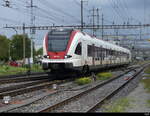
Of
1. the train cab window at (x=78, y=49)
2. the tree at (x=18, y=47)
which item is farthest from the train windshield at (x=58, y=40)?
the tree at (x=18, y=47)

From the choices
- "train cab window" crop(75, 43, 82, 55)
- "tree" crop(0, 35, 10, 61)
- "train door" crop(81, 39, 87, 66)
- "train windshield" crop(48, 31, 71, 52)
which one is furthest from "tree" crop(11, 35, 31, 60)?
"train windshield" crop(48, 31, 71, 52)

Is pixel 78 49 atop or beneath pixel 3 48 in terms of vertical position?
beneath

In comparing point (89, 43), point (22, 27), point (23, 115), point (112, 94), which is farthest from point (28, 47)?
point (23, 115)

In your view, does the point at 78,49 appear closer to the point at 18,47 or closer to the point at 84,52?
the point at 84,52

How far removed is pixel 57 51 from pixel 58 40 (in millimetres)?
810

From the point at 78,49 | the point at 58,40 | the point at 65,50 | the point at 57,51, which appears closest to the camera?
the point at 65,50

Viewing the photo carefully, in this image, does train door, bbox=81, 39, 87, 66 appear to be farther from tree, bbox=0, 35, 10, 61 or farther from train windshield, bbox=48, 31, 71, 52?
tree, bbox=0, 35, 10, 61

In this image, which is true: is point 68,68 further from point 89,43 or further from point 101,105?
point 101,105

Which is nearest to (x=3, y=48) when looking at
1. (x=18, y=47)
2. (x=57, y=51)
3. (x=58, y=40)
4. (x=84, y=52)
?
(x=18, y=47)

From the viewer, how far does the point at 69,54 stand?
20625mm

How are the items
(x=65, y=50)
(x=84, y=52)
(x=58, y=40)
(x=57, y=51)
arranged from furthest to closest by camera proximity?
(x=84, y=52) < (x=58, y=40) < (x=57, y=51) < (x=65, y=50)

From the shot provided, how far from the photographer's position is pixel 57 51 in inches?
820

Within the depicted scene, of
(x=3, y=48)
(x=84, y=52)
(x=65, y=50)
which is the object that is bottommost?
(x=84, y=52)

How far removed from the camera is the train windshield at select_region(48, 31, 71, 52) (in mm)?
20942
